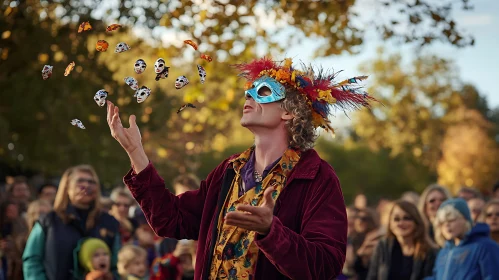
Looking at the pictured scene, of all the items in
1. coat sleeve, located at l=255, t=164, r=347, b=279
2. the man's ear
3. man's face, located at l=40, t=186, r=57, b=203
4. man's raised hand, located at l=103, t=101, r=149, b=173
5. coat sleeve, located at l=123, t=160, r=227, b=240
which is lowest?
coat sleeve, located at l=255, t=164, r=347, b=279

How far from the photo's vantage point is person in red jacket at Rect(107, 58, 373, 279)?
4168 mm

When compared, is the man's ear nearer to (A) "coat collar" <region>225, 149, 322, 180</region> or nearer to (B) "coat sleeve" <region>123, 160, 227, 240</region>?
(A) "coat collar" <region>225, 149, 322, 180</region>

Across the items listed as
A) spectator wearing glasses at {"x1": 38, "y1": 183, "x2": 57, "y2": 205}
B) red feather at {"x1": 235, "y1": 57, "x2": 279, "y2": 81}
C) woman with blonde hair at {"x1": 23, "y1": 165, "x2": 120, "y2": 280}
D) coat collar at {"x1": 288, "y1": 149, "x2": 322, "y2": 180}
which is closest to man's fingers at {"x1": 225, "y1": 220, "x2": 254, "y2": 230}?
coat collar at {"x1": 288, "y1": 149, "x2": 322, "y2": 180}

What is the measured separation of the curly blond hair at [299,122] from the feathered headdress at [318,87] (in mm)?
35

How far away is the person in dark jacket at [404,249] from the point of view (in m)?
8.41

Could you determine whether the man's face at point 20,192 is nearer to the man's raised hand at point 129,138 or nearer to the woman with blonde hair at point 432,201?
the woman with blonde hair at point 432,201

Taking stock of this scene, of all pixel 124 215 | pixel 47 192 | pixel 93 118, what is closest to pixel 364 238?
pixel 124 215

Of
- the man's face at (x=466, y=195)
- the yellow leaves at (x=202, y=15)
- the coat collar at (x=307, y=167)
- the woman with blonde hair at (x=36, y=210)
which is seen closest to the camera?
the coat collar at (x=307, y=167)

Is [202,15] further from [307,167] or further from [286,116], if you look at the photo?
[307,167]

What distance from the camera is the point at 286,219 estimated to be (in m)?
4.28

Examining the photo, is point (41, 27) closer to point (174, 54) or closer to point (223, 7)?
point (174, 54)

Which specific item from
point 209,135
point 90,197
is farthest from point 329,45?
point 209,135

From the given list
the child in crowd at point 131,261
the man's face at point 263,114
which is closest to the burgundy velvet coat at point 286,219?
the man's face at point 263,114

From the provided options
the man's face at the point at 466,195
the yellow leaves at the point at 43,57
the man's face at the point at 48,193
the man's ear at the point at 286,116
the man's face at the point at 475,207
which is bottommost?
the man's ear at the point at 286,116
